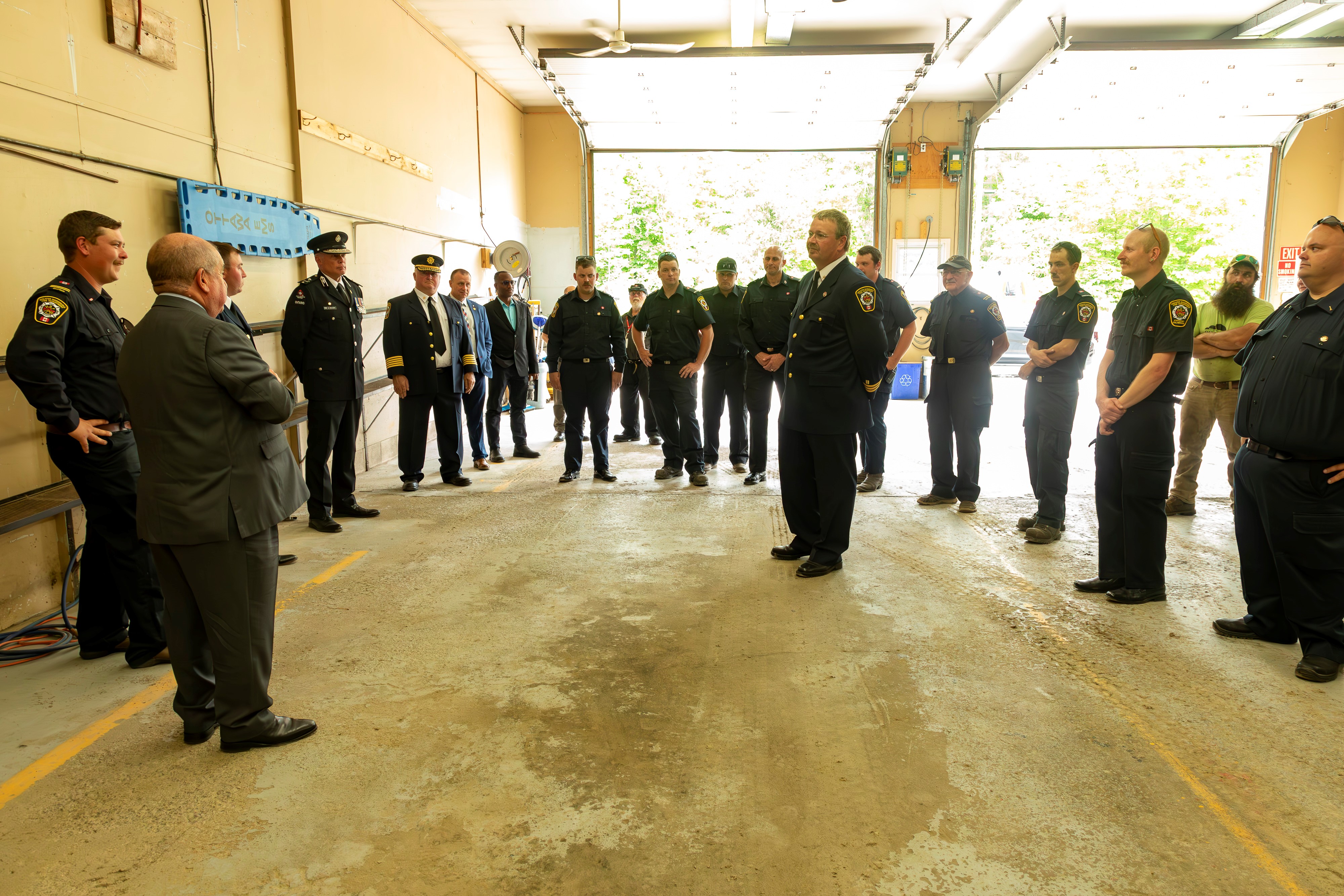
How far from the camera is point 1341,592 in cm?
295

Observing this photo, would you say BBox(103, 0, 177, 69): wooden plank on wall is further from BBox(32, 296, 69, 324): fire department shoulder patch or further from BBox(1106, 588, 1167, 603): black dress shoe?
BBox(1106, 588, 1167, 603): black dress shoe

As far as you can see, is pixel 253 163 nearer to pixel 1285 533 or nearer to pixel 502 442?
pixel 502 442

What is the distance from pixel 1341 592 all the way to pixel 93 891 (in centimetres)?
378

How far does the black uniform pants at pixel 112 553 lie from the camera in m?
3.00

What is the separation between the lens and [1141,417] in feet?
11.7

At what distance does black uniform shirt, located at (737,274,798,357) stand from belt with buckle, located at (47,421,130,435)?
3.97m

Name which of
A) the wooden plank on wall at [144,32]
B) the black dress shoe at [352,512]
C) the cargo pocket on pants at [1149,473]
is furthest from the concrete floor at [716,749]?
the wooden plank on wall at [144,32]

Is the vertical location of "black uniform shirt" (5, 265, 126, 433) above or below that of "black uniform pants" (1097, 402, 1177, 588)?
above

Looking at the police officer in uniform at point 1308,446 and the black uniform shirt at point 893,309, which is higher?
the black uniform shirt at point 893,309

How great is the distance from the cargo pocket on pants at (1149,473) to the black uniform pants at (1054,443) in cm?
104

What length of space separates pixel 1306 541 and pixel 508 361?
590 centimetres

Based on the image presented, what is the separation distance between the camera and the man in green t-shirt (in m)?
5.05

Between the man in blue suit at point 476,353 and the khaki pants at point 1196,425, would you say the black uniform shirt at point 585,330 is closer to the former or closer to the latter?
the man in blue suit at point 476,353

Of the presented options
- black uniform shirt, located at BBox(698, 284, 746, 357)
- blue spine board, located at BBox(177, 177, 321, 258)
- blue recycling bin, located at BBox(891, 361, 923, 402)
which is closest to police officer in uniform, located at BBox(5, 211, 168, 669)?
blue spine board, located at BBox(177, 177, 321, 258)
